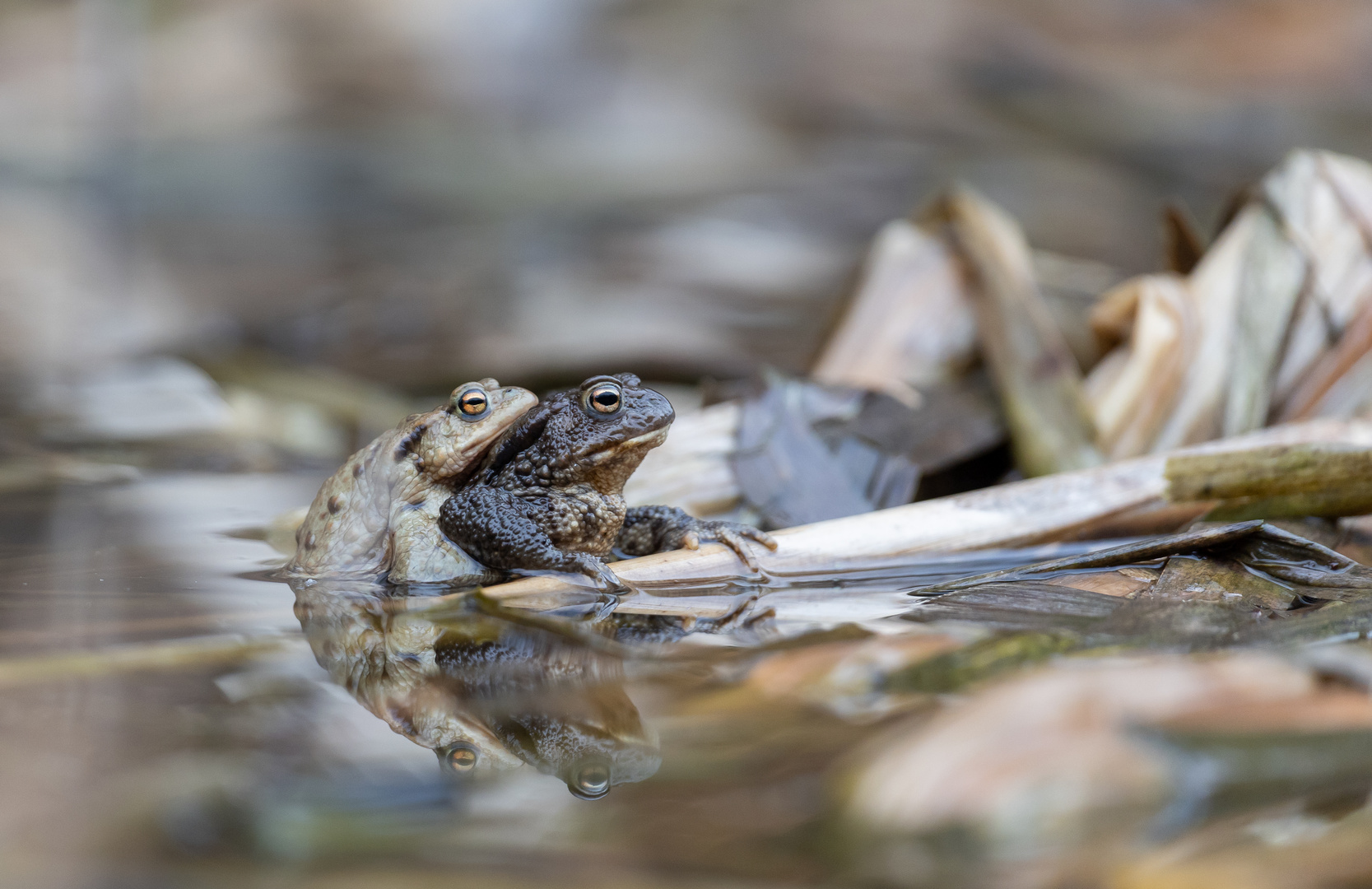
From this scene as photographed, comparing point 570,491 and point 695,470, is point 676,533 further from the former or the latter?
point 695,470

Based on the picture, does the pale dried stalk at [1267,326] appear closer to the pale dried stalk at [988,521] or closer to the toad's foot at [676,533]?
the pale dried stalk at [988,521]

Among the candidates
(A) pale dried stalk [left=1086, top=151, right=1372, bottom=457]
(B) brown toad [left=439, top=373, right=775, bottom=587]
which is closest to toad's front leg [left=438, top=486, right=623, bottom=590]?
(B) brown toad [left=439, top=373, right=775, bottom=587]

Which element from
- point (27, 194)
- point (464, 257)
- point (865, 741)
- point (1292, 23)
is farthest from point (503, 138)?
point (865, 741)

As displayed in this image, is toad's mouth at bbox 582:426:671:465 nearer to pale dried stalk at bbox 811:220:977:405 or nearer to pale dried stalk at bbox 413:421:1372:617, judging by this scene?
pale dried stalk at bbox 413:421:1372:617

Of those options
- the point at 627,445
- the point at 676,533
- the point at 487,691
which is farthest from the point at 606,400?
A: the point at 487,691

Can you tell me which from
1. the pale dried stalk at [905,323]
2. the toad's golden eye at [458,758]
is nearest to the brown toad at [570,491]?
the toad's golden eye at [458,758]
